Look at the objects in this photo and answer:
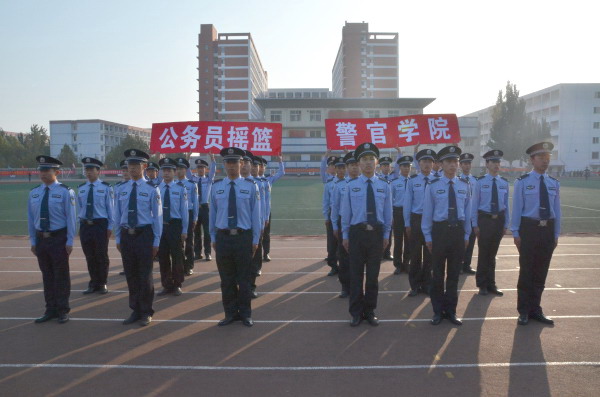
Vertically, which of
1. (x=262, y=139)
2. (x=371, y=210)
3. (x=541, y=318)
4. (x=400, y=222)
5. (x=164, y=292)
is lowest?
(x=164, y=292)

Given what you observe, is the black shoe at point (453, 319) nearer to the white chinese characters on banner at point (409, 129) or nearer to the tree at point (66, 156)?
the white chinese characters on banner at point (409, 129)

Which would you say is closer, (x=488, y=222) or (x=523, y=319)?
(x=523, y=319)

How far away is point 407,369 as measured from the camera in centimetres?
469

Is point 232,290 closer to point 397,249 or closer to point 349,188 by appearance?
point 349,188

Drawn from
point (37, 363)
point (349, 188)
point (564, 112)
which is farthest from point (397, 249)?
point (564, 112)

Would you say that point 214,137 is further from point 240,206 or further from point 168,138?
point 240,206

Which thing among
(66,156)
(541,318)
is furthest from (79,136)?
(541,318)

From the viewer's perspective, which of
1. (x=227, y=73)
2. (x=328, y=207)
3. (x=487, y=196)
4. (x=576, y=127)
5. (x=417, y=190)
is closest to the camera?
(x=487, y=196)

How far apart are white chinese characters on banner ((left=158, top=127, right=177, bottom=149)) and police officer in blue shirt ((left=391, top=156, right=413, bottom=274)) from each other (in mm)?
5461

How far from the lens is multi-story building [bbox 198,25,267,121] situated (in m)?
88.8

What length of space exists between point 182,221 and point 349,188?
3.37m

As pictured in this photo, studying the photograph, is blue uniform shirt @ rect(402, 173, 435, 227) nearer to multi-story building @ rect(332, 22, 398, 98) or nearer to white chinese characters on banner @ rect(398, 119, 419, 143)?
white chinese characters on banner @ rect(398, 119, 419, 143)

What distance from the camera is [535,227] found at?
6.18m

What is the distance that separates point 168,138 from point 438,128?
666cm
